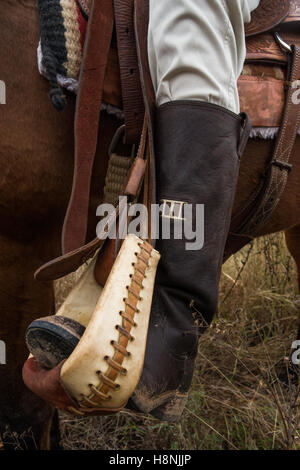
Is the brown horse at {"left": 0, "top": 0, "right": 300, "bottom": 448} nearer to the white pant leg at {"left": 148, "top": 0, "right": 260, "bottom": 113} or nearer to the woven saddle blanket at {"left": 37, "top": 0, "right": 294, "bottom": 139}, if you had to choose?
the woven saddle blanket at {"left": 37, "top": 0, "right": 294, "bottom": 139}

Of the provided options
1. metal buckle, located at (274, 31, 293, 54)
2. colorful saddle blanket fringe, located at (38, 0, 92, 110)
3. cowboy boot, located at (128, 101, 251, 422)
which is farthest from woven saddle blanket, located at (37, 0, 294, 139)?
metal buckle, located at (274, 31, 293, 54)

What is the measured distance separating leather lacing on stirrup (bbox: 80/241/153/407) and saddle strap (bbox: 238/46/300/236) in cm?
59

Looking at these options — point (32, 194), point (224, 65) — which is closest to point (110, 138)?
point (32, 194)

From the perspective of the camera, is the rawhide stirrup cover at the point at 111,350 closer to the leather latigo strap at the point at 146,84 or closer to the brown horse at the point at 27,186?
the leather latigo strap at the point at 146,84

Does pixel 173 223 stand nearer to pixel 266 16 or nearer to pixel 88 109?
pixel 88 109

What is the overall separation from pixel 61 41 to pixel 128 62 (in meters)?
0.18

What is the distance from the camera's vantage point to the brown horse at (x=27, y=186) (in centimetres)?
120

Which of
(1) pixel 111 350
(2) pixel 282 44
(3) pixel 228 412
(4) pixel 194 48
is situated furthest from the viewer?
(3) pixel 228 412

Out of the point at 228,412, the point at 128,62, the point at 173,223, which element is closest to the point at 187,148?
the point at 173,223

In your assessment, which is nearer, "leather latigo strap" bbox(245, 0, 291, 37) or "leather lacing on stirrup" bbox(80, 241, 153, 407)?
"leather lacing on stirrup" bbox(80, 241, 153, 407)

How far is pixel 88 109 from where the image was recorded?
1.18 meters

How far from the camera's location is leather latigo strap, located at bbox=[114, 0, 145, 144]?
3.93 feet

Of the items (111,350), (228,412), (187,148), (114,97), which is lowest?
(228,412)

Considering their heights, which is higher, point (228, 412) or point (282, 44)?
point (282, 44)
